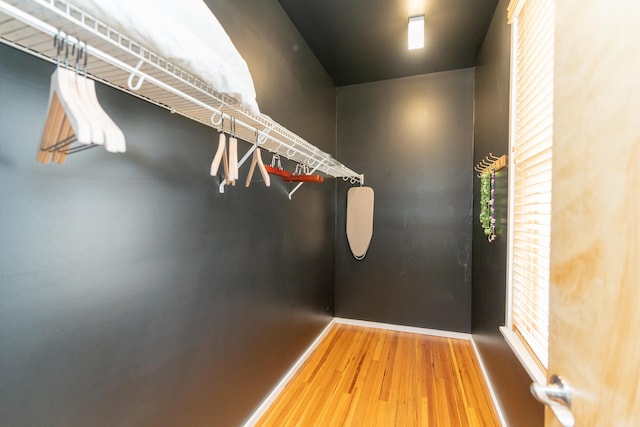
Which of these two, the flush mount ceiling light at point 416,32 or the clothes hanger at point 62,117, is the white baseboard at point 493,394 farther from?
the flush mount ceiling light at point 416,32

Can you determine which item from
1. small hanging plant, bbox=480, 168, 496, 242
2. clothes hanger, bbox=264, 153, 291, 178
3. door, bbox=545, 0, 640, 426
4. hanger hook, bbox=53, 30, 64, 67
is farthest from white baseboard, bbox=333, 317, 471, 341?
hanger hook, bbox=53, 30, 64, 67

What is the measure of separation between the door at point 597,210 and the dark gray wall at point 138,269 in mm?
1264

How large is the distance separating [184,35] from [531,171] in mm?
1559

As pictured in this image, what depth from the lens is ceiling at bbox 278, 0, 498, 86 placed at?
2043mm

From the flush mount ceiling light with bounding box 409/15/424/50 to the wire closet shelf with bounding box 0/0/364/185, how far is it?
63.0 inches

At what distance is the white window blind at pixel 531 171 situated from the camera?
3.97 feet

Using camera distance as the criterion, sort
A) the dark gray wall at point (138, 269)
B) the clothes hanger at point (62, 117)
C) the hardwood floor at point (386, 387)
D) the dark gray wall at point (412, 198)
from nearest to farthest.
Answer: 1. the clothes hanger at point (62, 117)
2. the dark gray wall at point (138, 269)
3. the hardwood floor at point (386, 387)
4. the dark gray wall at point (412, 198)

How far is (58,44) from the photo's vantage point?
589 mm

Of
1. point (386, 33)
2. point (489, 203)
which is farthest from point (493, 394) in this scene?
point (386, 33)

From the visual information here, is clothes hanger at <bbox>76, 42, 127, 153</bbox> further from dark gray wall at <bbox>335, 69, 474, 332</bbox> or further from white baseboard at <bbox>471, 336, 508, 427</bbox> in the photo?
dark gray wall at <bbox>335, 69, 474, 332</bbox>

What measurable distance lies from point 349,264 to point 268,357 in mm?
1583

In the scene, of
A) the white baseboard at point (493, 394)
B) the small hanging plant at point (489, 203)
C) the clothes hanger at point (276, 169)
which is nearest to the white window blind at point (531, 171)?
the small hanging plant at point (489, 203)

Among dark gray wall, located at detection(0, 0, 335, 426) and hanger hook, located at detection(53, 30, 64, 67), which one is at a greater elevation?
hanger hook, located at detection(53, 30, 64, 67)

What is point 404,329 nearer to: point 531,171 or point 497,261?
point 497,261
